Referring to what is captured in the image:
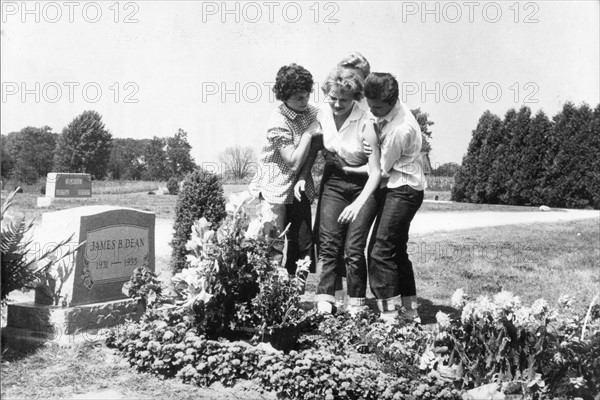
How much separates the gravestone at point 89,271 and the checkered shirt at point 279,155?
1.15 meters

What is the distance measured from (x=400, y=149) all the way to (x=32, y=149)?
212ft

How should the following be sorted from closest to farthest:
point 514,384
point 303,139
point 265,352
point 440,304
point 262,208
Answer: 1. point 514,384
2. point 265,352
3. point 262,208
4. point 303,139
5. point 440,304

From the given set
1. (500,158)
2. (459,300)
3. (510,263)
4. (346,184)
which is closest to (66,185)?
(500,158)

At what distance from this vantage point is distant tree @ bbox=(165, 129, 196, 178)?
4750 centimetres

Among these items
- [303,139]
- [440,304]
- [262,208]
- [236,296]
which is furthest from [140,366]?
[440,304]

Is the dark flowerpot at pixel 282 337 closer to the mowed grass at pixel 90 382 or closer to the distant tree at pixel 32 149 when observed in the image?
the mowed grass at pixel 90 382

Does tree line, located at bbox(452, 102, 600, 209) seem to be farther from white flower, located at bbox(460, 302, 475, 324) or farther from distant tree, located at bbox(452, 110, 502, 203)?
white flower, located at bbox(460, 302, 475, 324)

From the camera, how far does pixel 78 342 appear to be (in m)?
4.49

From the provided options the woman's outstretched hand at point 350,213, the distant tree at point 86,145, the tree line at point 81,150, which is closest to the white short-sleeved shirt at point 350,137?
the woman's outstretched hand at point 350,213

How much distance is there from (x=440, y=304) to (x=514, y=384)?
3064 mm

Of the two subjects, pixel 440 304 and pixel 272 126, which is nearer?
pixel 272 126

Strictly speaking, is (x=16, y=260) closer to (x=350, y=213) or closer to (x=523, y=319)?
(x=350, y=213)

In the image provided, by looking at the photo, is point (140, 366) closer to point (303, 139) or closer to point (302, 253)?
point (302, 253)

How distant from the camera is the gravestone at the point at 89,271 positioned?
4621 mm
